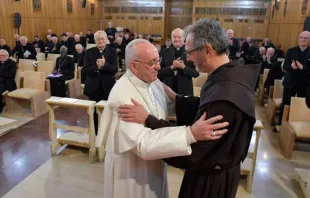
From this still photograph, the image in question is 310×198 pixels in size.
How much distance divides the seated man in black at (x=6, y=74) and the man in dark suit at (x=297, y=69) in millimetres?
5089

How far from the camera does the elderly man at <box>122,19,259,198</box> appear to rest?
3.94 ft

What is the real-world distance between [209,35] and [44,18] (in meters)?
12.4

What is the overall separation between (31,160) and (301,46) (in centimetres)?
430

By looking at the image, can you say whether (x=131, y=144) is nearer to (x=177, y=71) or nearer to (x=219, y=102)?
(x=219, y=102)

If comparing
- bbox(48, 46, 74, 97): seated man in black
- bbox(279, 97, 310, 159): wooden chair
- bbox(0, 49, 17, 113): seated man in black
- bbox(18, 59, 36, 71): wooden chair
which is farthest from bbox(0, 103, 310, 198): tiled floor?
bbox(18, 59, 36, 71): wooden chair

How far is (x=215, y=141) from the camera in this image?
3.97 feet

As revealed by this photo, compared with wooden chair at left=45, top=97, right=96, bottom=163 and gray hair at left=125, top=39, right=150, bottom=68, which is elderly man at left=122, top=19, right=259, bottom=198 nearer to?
gray hair at left=125, top=39, right=150, bottom=68

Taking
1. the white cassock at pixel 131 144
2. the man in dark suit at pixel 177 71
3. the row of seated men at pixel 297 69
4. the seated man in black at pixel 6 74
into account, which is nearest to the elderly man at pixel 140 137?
the white cassock at pixel 131 144

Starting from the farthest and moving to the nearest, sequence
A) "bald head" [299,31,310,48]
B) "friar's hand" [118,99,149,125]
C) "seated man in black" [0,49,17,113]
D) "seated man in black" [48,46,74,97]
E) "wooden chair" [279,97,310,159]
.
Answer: "seated man in black" [48,46,74,97] < "seated man in black" [0,49,17,113] < "bald head" [299,31,310,48] < "wooden chair" [279,97,310,159] < "friar's hand" [118,99,149,125]

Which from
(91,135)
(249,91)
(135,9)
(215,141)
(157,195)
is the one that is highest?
(135,9)

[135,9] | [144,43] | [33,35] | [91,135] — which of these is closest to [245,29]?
[135,9]

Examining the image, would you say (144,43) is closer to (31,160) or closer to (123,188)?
(123,188)

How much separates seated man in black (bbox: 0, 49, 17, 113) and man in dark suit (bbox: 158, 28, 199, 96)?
343 cm

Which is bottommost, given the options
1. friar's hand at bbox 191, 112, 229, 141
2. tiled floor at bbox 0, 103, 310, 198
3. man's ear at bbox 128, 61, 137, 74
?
tiled floor at bbox 0, 103, 310, 198
